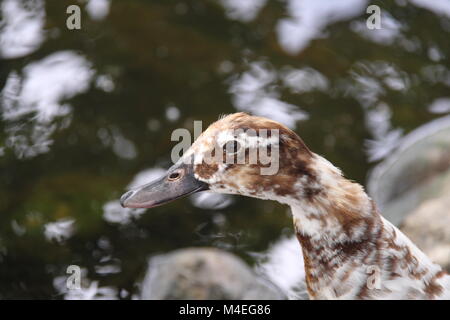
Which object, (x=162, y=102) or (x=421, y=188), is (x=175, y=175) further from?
(x=162, y=102)

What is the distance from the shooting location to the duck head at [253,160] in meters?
3.31

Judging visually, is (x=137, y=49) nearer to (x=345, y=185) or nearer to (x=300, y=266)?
(x=300, y=266)

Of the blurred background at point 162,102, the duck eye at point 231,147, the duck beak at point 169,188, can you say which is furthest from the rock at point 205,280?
the duck eye at point 231,147

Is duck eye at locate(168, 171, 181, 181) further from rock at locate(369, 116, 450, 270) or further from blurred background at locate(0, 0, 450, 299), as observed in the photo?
rock at locate(369, 116, 450, 270)

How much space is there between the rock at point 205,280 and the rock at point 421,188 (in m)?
0.91

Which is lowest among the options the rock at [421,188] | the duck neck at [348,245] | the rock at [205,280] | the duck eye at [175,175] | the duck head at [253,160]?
the rock at [205,280]

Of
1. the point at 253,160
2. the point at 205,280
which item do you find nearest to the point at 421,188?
the point at 205,280

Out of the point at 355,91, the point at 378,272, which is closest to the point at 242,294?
the point at 378,272

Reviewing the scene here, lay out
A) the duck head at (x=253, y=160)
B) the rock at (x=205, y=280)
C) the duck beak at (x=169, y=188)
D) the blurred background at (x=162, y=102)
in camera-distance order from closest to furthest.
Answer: the duck head at (x=253, y=160)
the duck beak at (x=169, y=188)
the rock at (x=205, y=280)
the blurred background at (x=162, y=102)

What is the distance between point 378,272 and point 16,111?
354cm

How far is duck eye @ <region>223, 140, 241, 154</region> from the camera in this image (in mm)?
Answer: 3340

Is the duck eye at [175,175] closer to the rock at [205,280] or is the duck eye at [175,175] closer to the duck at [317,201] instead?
the duck at [317,201]

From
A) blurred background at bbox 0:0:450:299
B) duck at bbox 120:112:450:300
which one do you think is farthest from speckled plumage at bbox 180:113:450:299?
blurred background at bbox 0:0:450:299

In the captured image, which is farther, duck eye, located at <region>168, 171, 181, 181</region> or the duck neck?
duck eye, located at <region>168, 171, 181, 181</region>
